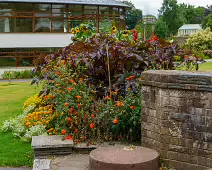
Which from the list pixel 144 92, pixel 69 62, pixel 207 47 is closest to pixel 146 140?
pixel 144 92

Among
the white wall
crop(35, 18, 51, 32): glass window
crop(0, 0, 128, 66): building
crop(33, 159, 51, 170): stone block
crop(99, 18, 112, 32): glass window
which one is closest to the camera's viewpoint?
crop(33, 159, 51, 170): stone block

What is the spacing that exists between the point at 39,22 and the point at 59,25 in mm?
1326

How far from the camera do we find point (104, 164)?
5.19 metres

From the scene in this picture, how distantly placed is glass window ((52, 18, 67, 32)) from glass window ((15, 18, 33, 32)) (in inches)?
58.4

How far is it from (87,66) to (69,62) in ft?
1.39

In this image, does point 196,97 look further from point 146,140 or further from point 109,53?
point 109,53

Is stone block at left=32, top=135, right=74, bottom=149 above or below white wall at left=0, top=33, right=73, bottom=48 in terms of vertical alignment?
below

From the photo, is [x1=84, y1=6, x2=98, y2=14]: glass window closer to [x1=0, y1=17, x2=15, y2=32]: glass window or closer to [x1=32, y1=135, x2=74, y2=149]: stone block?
[x1=0, y1=17, x2=15, y2=32]: glass window

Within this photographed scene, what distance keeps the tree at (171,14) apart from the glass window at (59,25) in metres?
50.8

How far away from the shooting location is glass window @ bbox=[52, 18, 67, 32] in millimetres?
27562

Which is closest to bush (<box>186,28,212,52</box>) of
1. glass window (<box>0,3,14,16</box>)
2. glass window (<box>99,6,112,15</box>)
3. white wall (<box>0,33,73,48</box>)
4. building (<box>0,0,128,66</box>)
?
glass window (<box>99,6,112,15</box>)

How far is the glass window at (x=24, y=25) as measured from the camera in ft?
88.8

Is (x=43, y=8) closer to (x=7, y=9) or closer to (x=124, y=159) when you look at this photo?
(x=7, y=9)

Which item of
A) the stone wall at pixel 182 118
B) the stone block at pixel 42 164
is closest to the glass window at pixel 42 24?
the stone block at pixel 42 164
